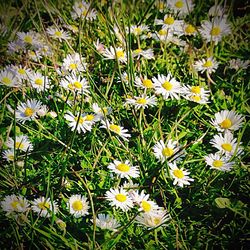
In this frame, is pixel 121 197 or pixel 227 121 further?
pixel 227 121

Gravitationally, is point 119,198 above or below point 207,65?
below

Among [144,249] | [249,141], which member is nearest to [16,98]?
[144,249]

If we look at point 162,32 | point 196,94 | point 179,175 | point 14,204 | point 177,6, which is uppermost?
point 177,6

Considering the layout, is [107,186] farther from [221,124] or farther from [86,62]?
[86,62]

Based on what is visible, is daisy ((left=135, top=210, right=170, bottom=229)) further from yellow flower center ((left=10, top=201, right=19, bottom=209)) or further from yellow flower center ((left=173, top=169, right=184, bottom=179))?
yellow flower center ((left=10, top=201, right=19, bottom=209))

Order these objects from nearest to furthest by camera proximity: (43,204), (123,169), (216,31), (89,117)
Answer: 1. (43,204)
2. (123,169)
3. (89,117)
4. (216,31)

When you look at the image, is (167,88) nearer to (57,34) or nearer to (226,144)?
(226,144)

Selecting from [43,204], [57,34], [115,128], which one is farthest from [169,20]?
[43,204]

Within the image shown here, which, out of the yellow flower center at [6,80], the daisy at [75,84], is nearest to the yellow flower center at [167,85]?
the daisy at [75,84]
